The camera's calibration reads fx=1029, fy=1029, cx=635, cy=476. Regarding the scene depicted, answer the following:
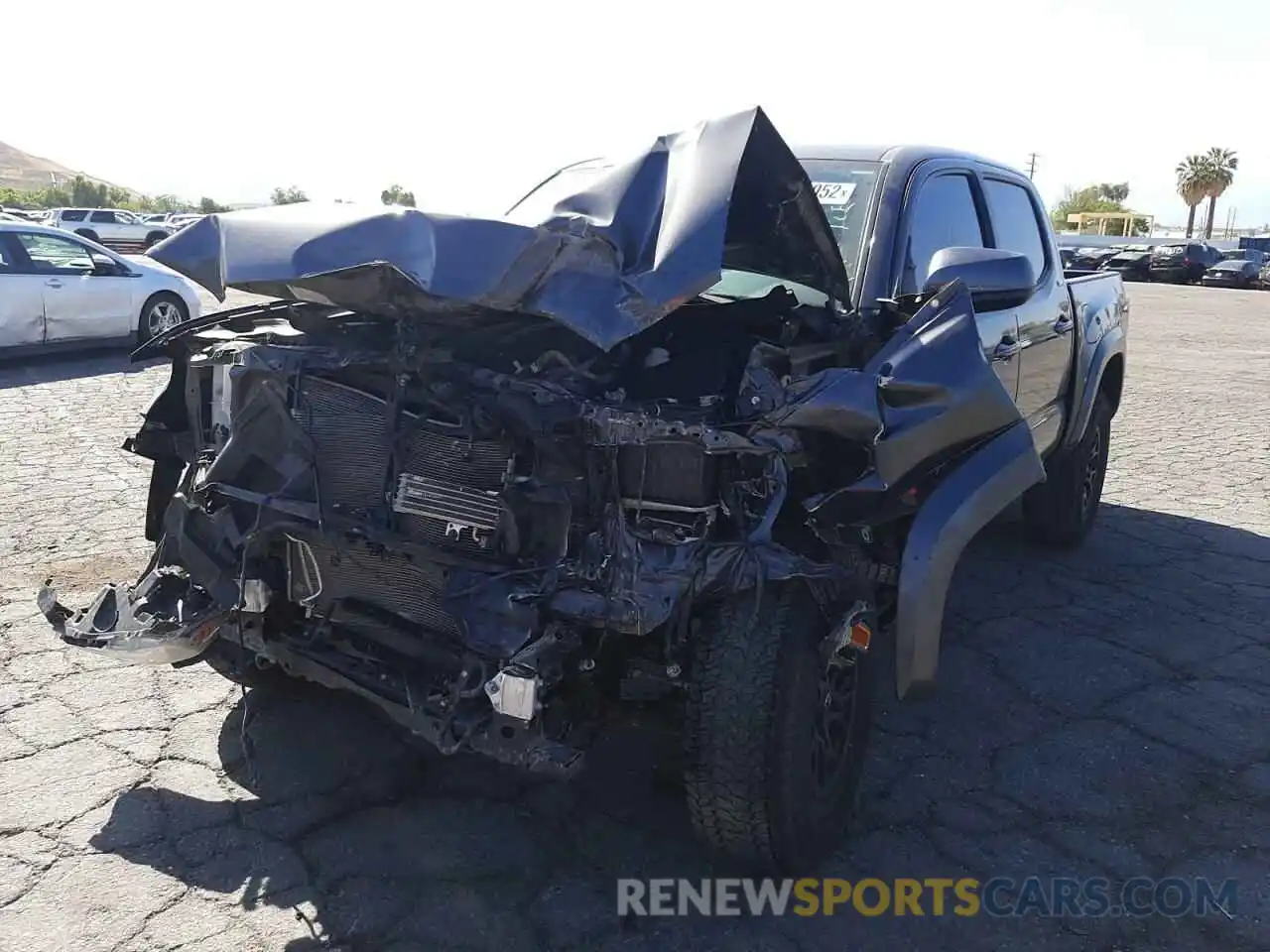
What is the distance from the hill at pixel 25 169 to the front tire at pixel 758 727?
366 feet

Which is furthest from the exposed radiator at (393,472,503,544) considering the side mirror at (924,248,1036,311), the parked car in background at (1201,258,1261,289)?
the parked car in background at (1201,258,1261,289)

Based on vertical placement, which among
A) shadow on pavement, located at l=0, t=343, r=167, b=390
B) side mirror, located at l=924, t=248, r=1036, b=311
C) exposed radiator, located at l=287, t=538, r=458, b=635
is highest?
side mirror, located at l=924, t=248, r=1036, b=311

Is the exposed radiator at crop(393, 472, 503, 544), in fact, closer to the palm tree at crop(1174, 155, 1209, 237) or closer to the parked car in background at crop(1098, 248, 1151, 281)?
the parked car in background at crop(1098, 248, 1151, 281)

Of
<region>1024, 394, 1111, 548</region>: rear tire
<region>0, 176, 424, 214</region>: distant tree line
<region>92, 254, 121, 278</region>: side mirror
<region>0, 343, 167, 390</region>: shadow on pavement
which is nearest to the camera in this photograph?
<region>1024, 394, 1111, 548</region>: rear tire

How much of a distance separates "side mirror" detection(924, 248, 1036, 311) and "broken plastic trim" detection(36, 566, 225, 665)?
238cm

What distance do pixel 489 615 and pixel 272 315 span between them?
4.89 feet

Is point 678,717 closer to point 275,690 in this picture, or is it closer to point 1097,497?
point 275,690

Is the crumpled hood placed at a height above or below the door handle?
above

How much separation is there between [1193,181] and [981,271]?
79.8m

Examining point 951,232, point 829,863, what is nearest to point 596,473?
point 829,863

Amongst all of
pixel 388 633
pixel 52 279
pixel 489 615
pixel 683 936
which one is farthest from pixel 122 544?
pixel 52 279

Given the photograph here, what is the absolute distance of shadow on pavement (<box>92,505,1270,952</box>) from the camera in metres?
2.71

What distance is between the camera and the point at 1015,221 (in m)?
4.91

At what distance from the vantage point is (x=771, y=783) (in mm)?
2643
